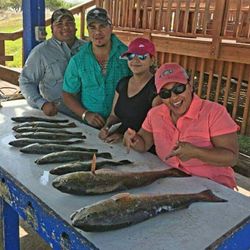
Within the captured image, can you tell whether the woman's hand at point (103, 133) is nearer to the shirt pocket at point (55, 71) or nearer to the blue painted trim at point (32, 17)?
the shirt pocket at point (55, 71)

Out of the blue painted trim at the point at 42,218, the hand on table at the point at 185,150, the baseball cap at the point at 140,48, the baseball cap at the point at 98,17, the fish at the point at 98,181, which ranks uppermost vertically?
the baseball cap at the point at 98,17

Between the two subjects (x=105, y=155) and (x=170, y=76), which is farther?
(x=105, y=155)

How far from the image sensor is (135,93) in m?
2.87

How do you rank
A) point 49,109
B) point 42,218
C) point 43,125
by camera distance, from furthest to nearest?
point 49,109, point 43,125, point 42,218

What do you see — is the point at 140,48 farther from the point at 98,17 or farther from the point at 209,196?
the point at 209,196

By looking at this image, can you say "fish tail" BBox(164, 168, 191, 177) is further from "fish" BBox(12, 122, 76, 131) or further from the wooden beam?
the wooden beam

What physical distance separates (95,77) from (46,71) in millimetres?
659

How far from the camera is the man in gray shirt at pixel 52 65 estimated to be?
3533 millimetres

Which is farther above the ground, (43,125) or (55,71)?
(55,71)

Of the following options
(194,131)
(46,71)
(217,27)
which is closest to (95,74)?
(46,71)

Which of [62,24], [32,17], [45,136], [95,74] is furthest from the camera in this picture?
[32,17]

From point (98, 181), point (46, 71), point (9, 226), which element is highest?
point (46, 71)

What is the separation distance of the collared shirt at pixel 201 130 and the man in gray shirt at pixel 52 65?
1.52m

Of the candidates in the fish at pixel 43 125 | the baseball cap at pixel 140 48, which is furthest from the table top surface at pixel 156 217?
the baseball cap at pixel 140 48
